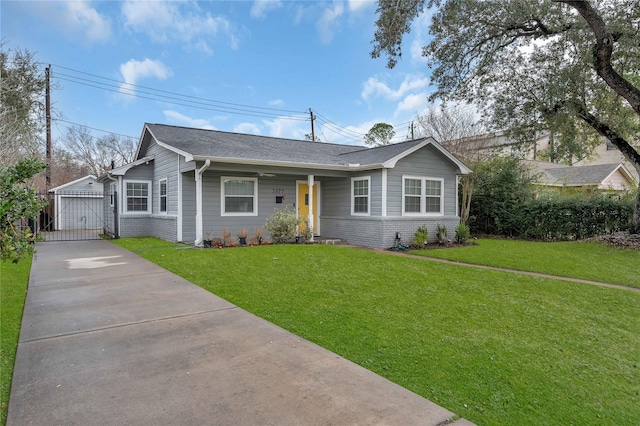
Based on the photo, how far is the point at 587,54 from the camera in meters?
11.7

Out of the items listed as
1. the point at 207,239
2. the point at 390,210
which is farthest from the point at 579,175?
the point at 207,239

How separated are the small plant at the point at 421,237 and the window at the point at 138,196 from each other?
419 inches

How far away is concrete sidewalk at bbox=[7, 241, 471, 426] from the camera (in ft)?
8.64

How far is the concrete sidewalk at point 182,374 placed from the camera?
8.64 ft

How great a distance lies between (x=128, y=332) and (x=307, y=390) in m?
2.50

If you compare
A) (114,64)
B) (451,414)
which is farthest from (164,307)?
(114,64)

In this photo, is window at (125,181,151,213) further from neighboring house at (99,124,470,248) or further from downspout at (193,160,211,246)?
downspout at (193,160,211,246)

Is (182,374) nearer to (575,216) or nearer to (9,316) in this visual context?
(9,316)

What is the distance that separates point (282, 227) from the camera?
40.2 feet

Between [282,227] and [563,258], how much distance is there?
819 centimetres

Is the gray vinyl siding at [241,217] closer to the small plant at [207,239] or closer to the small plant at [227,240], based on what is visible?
the small plant at [207,239]

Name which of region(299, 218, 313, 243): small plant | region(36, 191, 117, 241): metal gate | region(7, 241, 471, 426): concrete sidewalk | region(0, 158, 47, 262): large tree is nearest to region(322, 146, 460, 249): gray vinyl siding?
region(299, 218, 313, 243): small plant

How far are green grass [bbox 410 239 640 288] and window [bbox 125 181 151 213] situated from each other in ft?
35.4

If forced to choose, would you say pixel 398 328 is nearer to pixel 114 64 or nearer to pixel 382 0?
pixel 382 0
